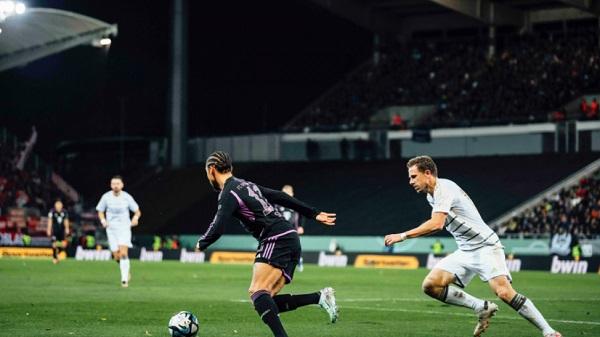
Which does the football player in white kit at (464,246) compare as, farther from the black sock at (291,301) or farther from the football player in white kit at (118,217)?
the football player in white kit at (118,217)

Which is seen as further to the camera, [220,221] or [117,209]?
[117,209]

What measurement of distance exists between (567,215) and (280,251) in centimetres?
3439

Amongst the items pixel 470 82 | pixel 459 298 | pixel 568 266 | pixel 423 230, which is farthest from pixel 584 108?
pixel 423 230

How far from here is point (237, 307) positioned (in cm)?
2039

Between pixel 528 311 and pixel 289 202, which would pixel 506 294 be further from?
pixel 289 202

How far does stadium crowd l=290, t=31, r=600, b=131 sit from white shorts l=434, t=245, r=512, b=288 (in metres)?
40.2

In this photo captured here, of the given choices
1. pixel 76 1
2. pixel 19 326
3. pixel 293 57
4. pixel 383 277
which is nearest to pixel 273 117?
pixel 293 57

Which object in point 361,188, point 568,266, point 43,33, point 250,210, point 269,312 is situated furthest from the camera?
point 361,188

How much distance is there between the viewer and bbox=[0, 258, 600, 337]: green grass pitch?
53.3ft

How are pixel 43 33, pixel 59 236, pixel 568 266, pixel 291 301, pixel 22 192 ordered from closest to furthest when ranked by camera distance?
pixel 291 301 → pixel 568 266 → pixel 59 236 → pixel 43 33 → pixel 22 192

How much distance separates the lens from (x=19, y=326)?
1620 centimetres

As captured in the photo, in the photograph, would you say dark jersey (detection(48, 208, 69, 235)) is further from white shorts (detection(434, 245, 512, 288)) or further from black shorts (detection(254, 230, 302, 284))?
black shorts (detection(254, 230, 302, 284))

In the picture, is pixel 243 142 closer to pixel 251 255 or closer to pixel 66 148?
pixel 66 148

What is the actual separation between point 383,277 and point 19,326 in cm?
1823
